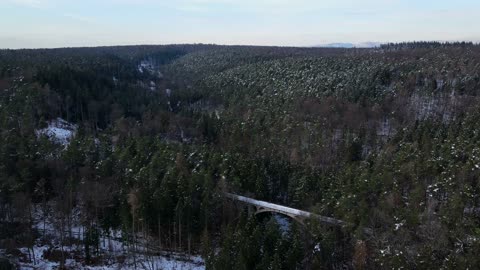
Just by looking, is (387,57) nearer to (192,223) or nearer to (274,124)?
(274,124)

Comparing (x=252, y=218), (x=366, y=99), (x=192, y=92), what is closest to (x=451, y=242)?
(x=252, y=218)

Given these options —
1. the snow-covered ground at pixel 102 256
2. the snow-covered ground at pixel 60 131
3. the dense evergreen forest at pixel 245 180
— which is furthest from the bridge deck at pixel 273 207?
the snow-covered ground at pixel 60 131

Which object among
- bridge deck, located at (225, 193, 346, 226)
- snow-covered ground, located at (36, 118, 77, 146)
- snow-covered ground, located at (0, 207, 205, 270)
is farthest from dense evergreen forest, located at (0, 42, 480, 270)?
bridge deck, located at (225, 193, 346, 226)

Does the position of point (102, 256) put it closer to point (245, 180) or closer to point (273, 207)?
point (245, 180)

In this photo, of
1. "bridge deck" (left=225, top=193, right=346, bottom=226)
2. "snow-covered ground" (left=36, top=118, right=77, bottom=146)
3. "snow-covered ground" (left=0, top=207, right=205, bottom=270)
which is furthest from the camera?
"snow-covered ground" (left=36, top=118, right=77, bottom=146)

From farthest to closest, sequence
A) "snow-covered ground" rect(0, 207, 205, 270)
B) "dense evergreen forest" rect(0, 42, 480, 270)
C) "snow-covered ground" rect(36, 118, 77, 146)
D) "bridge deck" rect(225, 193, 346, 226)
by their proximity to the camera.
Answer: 1. "snow-covered ground" rect(36, 118, 77, 146)
2. "bridge deck" rect(225, 193, 346, 226)
3. "snow-covered ground" rect(0, 207, 205, 270)
4. "dense evergreen forest" rect(0, 42, 480, 270)

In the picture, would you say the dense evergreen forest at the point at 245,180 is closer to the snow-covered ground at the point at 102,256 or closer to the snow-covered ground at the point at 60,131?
the snow-covered ground at the point at 102,256

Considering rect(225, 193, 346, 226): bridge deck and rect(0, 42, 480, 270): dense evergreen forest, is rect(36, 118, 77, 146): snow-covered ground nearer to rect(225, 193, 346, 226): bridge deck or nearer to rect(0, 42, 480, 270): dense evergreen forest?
rect(0, 42, 480, 270): dense evergreen forest
